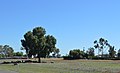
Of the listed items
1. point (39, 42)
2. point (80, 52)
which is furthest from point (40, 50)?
point (80, 52)

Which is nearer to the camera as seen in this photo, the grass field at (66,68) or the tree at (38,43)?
the grass field at (66,68)

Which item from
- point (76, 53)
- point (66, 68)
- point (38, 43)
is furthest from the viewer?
point (76, 53)

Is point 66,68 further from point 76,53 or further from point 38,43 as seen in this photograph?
point 76,53

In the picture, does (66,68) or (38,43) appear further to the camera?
(38,43)

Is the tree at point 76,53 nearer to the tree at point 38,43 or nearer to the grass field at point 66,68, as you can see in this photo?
the tree at point 38,43

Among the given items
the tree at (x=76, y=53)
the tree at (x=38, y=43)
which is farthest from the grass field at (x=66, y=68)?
the tree at (x=76, y=53)

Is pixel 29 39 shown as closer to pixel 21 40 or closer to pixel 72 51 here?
pixel 21 40

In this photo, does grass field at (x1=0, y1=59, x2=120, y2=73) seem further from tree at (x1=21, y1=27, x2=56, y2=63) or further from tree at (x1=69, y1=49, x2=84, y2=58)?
tree at (x1=69, y1=49, x2=84, y2=58)

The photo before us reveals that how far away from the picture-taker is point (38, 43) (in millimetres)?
118250

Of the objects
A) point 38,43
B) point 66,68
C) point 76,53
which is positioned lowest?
point 66,68

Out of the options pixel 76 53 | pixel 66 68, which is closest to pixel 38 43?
pixel 66 68

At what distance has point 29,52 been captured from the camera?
12138 cm

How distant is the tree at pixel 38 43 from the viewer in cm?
11797

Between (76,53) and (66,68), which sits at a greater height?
(76,53)
